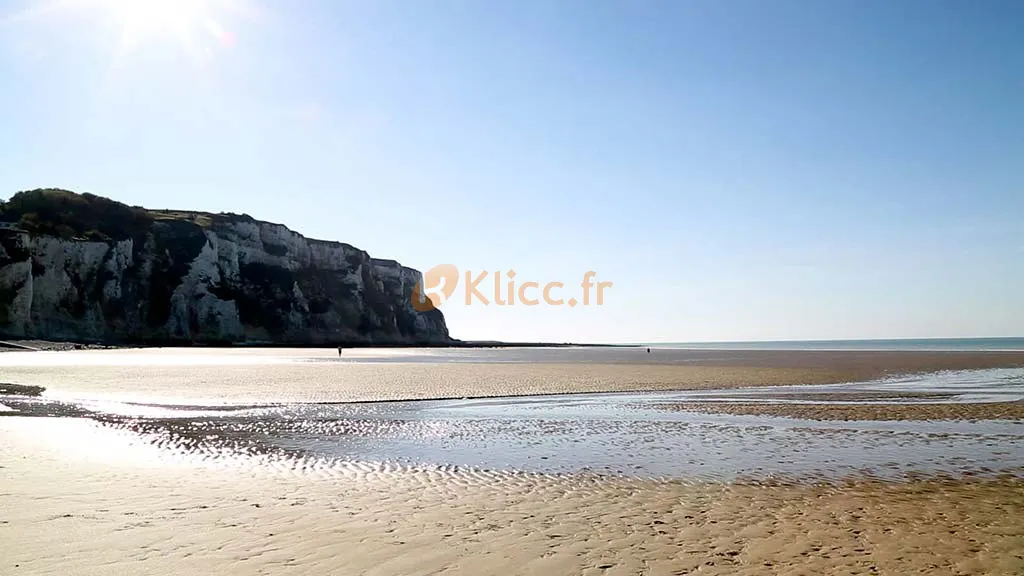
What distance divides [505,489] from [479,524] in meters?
2.39

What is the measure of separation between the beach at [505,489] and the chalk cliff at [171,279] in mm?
89942

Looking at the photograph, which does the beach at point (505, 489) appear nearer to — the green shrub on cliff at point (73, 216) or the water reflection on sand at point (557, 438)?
the water reflection on sand at point (557, 438)

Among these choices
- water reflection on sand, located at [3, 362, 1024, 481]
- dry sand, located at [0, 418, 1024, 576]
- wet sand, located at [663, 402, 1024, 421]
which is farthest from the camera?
wet sand, located at [663, 402, 1024, 421]

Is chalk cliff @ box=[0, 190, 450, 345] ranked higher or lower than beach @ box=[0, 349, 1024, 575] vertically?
higher

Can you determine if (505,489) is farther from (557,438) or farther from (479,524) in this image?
(557,438)

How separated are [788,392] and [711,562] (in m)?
26.3

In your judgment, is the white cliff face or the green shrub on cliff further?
the green shrub on cliff

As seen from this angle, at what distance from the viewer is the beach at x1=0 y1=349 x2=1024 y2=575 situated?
706cm

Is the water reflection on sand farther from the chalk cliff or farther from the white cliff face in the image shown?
the white cliff face

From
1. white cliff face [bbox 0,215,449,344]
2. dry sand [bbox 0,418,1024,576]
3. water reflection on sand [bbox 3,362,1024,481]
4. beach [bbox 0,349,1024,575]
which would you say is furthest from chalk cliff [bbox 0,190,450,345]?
dry sand [bbox 0,418,1024,576]

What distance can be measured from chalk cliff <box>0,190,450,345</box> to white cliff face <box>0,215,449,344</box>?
188 mm

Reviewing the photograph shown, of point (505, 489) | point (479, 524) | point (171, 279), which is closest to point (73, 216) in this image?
point (171, 279)

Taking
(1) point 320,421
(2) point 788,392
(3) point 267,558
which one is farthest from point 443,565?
(2) point 788,392

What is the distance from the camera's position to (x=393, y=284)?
163m
